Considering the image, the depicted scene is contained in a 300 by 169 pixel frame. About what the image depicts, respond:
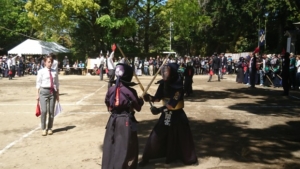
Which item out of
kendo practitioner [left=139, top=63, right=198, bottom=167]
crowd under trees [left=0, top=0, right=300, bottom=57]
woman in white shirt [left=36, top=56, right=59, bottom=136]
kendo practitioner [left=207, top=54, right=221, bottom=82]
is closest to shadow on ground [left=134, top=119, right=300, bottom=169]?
kendo practitioner [left=139, top=63, right=198, bottom=167]

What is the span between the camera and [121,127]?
5117 millimetres

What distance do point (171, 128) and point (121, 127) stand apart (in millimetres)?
1173

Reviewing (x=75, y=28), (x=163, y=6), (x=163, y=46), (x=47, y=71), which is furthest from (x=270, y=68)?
(x=163, y=46)

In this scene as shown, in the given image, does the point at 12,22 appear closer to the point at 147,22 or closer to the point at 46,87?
the point at 147,22

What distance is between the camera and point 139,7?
119 ft

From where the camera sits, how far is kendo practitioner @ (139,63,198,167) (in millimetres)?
5934

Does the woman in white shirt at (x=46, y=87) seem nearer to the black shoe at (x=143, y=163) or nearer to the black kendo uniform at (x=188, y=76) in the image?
the black shoe at (x=143, y=163)

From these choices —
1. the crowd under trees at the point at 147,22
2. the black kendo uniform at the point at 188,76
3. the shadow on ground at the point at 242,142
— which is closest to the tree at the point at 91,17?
the crowd under trees at the point at 147,22

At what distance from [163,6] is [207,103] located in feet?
80.9

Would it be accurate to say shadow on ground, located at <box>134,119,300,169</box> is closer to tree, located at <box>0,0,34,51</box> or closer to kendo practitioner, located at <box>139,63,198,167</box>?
kendo practitioner, located at <box>139,63,198,167</box>

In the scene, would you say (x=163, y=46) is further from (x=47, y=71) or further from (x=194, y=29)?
(x=47, y=71)

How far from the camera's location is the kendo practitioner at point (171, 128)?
19.5 ft

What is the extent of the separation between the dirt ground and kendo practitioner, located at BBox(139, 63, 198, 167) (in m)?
0.22

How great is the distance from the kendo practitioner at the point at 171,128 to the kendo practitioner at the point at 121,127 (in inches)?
31.0
